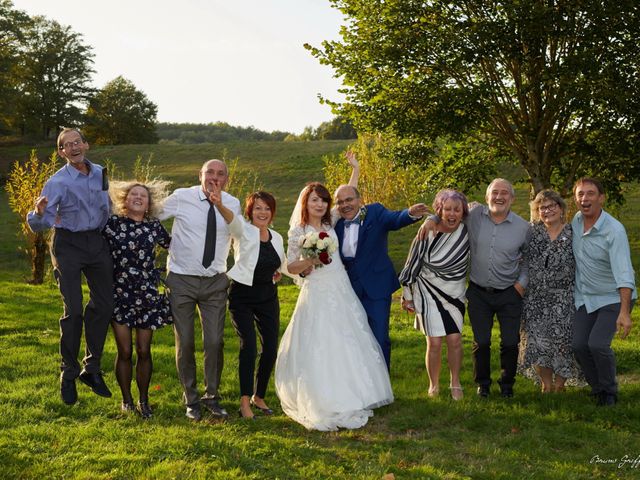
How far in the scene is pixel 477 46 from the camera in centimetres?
1431

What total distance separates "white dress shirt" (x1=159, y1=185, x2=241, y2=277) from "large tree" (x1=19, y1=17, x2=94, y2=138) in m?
56.2

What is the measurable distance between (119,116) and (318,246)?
58322mm

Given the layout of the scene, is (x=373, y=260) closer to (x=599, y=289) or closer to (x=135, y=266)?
(x=599, y=289)

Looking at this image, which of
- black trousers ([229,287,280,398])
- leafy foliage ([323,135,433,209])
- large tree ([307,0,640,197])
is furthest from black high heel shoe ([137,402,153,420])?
leafy foliage ([323,135,433,209])

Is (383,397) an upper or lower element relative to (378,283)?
A: lower

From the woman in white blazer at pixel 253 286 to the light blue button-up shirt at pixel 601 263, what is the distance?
3.22 m

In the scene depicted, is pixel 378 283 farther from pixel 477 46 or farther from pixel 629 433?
pixel 477 46

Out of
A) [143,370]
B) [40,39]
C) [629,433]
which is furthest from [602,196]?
[40,39]

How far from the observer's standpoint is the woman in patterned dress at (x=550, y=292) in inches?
297

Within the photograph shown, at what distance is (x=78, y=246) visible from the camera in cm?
655

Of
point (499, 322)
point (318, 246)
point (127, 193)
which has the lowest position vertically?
point (499, 322)

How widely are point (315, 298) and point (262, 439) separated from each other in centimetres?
162

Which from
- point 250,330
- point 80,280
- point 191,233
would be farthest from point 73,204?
point 250,330

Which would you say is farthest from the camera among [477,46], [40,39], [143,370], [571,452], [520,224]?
[40,39]
